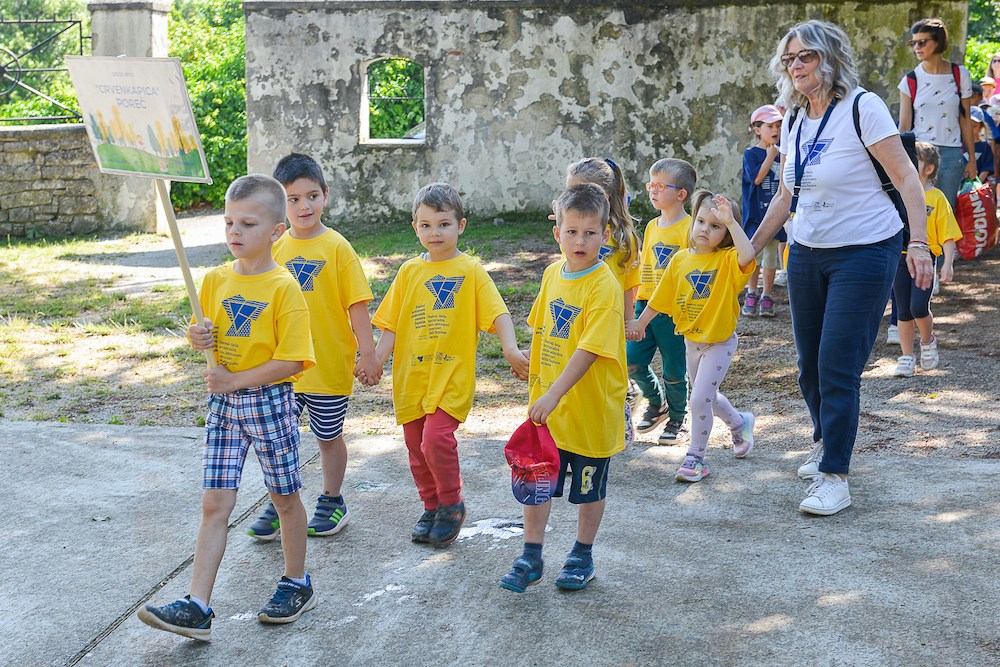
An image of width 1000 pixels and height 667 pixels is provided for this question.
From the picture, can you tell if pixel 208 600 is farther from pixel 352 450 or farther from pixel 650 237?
pixel 650 237

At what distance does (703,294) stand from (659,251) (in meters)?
0.63

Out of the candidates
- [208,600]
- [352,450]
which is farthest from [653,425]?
[208,600]

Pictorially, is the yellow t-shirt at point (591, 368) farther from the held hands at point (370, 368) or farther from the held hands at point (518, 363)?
the held hands at point (370, 368)

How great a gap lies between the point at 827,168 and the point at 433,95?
8.69m

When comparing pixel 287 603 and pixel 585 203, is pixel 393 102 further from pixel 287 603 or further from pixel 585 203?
pixel 287 603

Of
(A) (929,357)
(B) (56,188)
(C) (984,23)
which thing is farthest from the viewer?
(C) (984,23)

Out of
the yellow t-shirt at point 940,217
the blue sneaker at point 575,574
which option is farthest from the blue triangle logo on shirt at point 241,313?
the yellow t-shirt at point 940,217

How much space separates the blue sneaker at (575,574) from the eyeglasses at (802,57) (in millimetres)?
2071

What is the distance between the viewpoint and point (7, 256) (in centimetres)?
1143

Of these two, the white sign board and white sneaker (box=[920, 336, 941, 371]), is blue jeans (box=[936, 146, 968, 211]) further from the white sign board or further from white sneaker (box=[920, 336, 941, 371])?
the white sign board

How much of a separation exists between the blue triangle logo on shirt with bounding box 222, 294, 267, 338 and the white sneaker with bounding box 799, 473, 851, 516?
2.26 m

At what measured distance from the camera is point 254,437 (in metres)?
3.44

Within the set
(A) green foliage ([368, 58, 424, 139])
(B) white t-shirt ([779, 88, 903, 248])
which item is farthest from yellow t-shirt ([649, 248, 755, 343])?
(A) green foliage ([368, 58, 424, 139])

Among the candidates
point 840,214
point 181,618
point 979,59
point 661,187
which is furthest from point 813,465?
point 979,59
